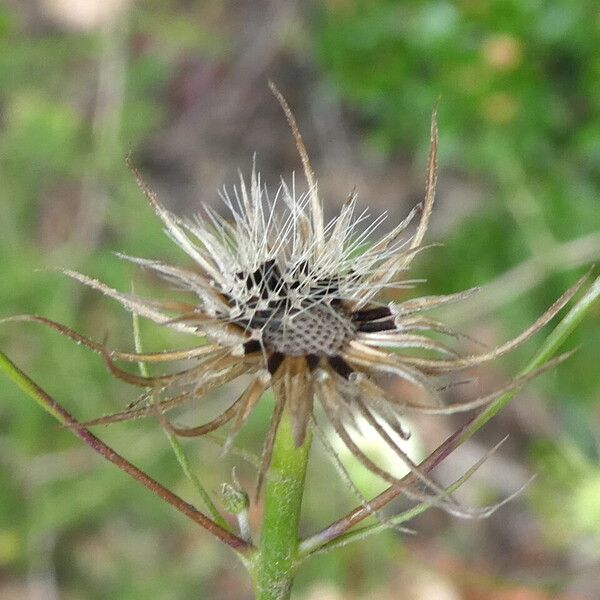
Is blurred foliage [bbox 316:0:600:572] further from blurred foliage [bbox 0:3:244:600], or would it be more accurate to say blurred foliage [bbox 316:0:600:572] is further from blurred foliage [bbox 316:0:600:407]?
blurred foliage [bbox 0:3:244:600]

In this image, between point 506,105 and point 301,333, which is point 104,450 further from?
point 506,105

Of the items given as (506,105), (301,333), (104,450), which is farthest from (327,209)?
(104,450)

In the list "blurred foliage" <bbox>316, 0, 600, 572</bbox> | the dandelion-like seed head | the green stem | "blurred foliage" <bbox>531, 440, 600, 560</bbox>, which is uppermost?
"blurred foliage" <bbox>316, 0, 600, 572</bbox>

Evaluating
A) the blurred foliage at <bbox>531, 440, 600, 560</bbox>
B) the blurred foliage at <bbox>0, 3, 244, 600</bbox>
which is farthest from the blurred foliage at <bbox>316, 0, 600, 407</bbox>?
the blurred foliage at <bbox>0, 3, 244, 600</bbox>

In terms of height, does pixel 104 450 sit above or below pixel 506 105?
below

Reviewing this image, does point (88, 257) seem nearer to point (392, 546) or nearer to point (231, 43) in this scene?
point (231, 43)

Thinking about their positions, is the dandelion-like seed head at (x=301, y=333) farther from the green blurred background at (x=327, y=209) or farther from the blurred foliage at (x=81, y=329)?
the blurred foliage at (x=81, y=329)
